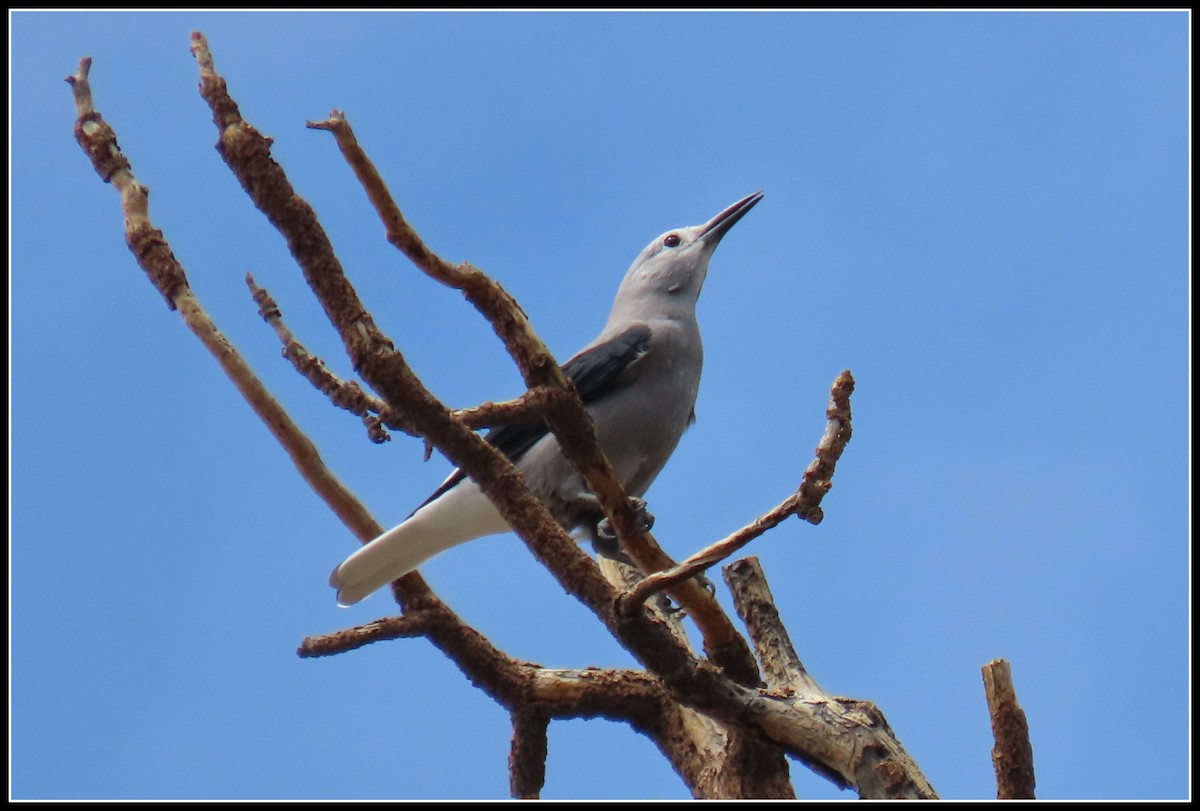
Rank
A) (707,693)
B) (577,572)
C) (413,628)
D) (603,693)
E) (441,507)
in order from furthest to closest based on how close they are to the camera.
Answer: (441,507) → (603,693) → (413,628) → (707,693) → (577,572)

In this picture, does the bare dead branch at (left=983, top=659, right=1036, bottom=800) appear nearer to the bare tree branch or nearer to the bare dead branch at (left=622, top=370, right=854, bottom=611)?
the bare dead branch at (left=622, top=370, right=854, bottom=611)

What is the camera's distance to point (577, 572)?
→ 3359mm

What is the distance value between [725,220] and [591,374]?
5.85 feet

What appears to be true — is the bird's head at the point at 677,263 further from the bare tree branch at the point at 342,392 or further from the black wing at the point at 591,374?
the bare tree branch at the point at 342,392

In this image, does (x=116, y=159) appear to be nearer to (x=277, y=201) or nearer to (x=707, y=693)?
(x=277, y=201)

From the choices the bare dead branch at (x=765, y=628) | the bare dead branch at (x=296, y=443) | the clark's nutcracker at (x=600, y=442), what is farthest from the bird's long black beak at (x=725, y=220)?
the bare dead branch at (x=296, y=443)

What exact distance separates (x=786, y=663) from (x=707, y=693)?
0.97 meters

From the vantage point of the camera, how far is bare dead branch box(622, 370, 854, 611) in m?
2.90

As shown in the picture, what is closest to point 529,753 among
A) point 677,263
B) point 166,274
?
point 166,274

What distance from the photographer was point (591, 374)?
16.9ft

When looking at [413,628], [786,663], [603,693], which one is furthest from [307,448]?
[786,663]

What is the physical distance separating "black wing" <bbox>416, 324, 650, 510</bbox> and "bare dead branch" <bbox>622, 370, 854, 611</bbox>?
213 centimetres

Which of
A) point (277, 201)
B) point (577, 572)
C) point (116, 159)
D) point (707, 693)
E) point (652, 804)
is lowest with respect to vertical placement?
point (652, 804)

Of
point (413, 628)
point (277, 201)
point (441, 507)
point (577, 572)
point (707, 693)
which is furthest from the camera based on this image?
point (441, 507)
